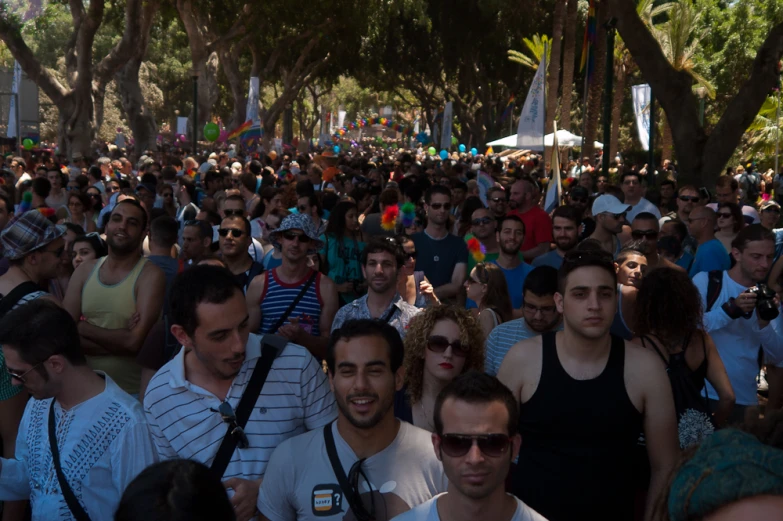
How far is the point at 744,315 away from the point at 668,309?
1.33m

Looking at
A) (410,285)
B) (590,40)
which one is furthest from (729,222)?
(590,40)

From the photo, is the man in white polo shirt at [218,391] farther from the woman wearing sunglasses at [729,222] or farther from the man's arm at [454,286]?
the woman wearing sunglasses at [729,222]

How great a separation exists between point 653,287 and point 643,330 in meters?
0.21

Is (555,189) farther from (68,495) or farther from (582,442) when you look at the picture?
(68,495)

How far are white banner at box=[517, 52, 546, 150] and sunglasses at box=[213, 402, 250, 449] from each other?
33.1 feet

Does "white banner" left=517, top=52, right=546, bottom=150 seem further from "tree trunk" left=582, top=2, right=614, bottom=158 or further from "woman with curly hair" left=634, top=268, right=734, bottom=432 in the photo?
"tree trunk" left=582, top=2, right=614, bottom=158

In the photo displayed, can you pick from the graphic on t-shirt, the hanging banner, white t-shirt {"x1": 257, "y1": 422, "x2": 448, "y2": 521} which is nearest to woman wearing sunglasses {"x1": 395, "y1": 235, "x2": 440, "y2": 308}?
white t-shirt {"x1": 257, "y1": 422, "x2": 448, "y2": 521}

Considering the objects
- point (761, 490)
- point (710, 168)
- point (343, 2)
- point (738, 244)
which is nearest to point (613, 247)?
point (738, 244)

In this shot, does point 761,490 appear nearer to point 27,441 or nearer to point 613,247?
point 27,441

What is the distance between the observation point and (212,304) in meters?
3.52

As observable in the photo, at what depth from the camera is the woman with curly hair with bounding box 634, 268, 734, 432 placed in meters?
4.43

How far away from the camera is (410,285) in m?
6.39

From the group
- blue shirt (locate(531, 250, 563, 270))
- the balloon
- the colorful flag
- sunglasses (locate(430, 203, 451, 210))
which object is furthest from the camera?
the balloon

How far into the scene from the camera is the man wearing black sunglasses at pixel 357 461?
320 cm
